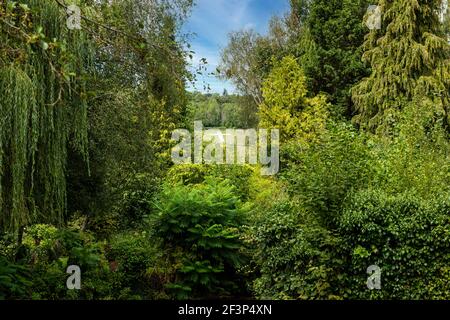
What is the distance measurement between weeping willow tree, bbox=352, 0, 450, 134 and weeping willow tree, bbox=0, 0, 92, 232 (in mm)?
12203

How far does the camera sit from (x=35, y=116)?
447cm

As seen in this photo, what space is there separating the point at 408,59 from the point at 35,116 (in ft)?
46.9

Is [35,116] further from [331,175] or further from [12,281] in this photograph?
[331,175]

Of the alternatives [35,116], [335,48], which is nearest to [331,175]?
[35,116]

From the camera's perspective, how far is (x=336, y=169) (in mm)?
6254

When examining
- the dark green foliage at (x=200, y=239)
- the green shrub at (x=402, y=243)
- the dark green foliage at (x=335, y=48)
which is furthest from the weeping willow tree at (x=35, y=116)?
the dark green foliage at (x=335, y=48)

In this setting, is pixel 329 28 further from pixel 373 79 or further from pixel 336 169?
pixel 336 169

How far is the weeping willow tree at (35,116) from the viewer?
13.8 ft

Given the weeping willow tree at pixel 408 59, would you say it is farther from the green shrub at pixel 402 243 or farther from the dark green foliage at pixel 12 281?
the dark green foliage at pixel 12 281

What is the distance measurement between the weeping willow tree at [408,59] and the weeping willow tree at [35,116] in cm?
1220

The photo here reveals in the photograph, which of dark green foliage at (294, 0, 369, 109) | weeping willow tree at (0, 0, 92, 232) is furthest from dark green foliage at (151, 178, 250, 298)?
dark green foliage at (294, 0, 369, 109)

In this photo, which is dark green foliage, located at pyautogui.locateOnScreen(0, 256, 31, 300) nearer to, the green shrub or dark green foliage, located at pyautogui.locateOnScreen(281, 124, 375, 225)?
dark green foliage, located at pyautogui.locateOnScreen(281, 124, 375, 225)

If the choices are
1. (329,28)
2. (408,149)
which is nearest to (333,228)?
(408,149)
